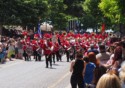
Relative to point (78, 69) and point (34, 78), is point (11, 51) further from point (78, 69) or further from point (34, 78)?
point (78, 69)

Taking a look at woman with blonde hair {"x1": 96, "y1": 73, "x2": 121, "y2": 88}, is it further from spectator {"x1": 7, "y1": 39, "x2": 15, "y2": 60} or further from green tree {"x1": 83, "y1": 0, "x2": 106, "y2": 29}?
green tree {"x1": 83, "y1": 0, "x2": 106, "y2": 29}

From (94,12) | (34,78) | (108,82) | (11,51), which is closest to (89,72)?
(108,82)

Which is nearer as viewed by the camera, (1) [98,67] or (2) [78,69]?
(1) [98,67]

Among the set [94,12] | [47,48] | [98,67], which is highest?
[94,12]

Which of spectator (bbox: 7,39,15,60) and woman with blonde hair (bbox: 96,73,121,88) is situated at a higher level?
woman with blonde hair (bbox: 96,73,121,88)

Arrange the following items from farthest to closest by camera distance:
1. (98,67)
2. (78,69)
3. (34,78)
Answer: (34,78), (78,69), (98,67)

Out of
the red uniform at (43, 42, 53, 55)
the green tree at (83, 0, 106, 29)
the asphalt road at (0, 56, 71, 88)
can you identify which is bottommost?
the asphalt road at (0, 56, 71, 88)

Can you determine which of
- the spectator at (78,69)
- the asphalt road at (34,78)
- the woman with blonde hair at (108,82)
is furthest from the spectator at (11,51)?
the woman with blonde hair at (108,82)

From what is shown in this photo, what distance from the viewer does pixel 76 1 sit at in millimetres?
103875

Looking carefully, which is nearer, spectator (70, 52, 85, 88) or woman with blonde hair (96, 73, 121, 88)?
woman with blonde hair (96, 73, 121, 88)

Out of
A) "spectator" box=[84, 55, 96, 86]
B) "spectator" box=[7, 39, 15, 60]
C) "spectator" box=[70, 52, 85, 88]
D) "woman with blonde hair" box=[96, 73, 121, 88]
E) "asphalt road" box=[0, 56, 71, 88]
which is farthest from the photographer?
"spectator" box=[7, 39, 15, 60]

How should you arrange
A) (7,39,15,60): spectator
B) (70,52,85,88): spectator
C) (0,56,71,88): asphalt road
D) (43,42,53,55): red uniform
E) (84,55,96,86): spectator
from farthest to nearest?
(7,39,15,60): spectator → (43,42,53,55): red uniform → (0,56,71,88): asphalt road → (70,52,85,88): spectator → (84,55,96,86): spectator

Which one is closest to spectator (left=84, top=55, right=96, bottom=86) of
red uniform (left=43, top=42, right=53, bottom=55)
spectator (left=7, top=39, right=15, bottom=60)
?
red uniform (left=43, top=42, right=53, bottom=55)

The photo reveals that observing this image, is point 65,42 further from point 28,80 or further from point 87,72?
point 87,72
